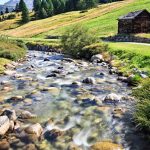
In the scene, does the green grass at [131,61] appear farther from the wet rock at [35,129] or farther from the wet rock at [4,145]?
the wet rock at [4,145]

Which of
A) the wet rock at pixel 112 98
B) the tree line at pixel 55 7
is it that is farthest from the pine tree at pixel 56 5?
the wet rock at pixel 112 98

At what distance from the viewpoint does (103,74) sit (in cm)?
3328

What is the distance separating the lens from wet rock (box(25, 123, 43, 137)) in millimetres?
17391

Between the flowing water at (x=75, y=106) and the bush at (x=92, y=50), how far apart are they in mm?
11418

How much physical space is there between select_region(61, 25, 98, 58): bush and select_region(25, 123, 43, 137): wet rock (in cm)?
3287

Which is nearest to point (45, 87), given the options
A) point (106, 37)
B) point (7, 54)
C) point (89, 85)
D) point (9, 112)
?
point (89, 85)

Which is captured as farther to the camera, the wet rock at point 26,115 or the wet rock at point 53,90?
the wet rock at point 53,90

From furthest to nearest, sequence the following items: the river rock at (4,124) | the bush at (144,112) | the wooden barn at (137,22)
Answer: the wooden barn at (137,22) < the river rock at (4,124) < the bush at (144,112)

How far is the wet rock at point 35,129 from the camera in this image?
17391mm

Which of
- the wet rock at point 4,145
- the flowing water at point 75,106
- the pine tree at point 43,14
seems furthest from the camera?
the pine tree at point 43,14

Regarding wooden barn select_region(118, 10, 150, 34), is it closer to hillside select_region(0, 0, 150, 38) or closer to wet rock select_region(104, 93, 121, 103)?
hillside select_region(0, 0, 150, 38)

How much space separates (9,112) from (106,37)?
52.6m

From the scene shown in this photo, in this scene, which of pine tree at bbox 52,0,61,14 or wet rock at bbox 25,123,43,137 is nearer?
wet rock at bbox 25,123,43,137

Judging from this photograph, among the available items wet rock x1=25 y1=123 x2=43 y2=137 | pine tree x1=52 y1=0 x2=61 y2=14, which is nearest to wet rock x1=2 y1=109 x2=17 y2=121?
wet rock x1=25 y1=123 x2=43 y2=137
